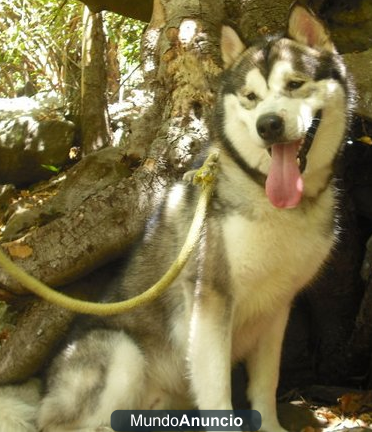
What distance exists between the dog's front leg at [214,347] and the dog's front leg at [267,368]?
45 centimetres

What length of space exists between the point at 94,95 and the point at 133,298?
4.94 metres

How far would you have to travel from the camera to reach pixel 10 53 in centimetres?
1034

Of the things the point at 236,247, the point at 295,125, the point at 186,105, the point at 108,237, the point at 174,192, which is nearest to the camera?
the point at 295,125

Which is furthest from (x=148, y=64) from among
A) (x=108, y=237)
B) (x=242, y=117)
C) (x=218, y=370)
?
(x=218, y=370)

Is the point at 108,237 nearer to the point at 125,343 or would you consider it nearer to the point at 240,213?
the point at 125,343

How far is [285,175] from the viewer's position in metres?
2.79

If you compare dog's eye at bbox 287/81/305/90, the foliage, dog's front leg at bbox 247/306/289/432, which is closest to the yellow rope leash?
dog's eye at bbox 287/81/305/90

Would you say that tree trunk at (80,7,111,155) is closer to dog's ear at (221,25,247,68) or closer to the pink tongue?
dog's ear at (221,25,247,68)

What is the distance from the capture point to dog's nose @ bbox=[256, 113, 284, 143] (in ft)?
8.64

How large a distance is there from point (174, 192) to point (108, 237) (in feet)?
2.39

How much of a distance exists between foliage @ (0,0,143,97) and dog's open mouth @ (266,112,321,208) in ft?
19.1

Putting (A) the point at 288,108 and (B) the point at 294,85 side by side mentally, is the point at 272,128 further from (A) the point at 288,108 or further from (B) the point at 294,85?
(B) the point at 294,85

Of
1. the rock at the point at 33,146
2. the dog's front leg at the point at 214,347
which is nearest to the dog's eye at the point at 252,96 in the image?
the dog's front leg at the point at 214,347

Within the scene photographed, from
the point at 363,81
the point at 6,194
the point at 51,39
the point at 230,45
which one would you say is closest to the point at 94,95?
the point at 6,194
